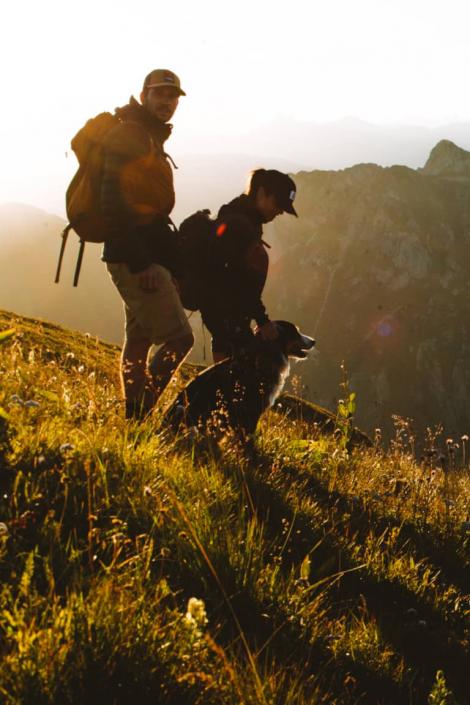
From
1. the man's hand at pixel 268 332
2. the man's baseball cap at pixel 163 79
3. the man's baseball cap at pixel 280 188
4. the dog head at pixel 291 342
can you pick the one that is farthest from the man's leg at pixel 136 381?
the man's baseball cap at pixel 163 79

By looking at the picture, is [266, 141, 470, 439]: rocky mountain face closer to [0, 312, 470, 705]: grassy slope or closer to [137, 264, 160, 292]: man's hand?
[137, 264, 160, 292]: man's hand

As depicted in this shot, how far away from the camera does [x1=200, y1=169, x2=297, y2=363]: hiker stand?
6051mm

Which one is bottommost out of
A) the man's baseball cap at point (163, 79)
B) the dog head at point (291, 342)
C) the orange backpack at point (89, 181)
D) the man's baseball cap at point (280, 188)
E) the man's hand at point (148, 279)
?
the dog head at point (291, 342)

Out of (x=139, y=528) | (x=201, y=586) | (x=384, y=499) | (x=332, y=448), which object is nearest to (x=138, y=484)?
(x=139, y=528)

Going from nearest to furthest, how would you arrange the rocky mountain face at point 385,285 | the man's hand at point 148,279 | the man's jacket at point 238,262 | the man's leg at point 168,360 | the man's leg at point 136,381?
the man's hand at point 148,279 → the man's leg at point 136,381 → the man's leg at point 168,360 → the man's jacket at point 238,262 → the rocky mountain face at point 385,285

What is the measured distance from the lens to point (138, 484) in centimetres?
315

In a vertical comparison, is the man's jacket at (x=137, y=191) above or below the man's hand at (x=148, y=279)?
above

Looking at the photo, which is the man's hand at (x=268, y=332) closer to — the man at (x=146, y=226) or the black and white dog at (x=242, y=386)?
the black and white dog at (x=242, y=386)

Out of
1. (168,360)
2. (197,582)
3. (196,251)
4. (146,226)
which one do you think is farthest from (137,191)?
(197,582)

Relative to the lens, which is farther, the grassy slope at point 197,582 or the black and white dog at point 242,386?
the black and white dog at point 242,386

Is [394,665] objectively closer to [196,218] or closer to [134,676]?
[134,676]

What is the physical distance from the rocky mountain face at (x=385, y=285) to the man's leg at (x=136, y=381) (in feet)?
451

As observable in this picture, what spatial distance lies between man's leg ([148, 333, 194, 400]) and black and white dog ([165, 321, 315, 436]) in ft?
0.71

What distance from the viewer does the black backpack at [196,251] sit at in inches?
243
